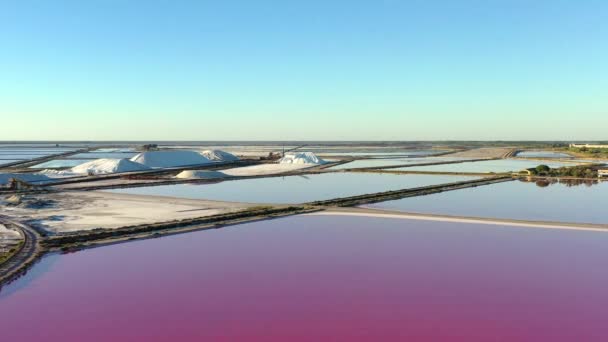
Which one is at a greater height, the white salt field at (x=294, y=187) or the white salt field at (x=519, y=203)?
the white salt field at (x=294, y=187)

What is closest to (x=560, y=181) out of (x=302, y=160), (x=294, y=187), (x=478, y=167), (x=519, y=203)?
(x=478, y=167)

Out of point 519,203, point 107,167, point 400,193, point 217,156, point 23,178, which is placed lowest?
point 519,203

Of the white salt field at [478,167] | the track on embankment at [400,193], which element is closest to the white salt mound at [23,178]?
the track on embankment at [400,193]

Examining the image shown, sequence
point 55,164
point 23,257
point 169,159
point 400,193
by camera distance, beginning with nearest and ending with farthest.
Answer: point 23,257 → point 400,193 → point 169,159 → point 55,164

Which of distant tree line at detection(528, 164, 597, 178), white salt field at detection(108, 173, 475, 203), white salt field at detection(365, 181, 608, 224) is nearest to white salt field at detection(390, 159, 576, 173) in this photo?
distant tree line at detection(528, 164, 597, 178)

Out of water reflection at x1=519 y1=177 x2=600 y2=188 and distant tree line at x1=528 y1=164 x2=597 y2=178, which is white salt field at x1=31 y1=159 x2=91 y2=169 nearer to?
water reflection at x1=519 y1=177 x2=600 y2=188

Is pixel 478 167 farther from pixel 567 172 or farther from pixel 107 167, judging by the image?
pixel 107 167

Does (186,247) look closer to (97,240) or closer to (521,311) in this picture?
(97,240)

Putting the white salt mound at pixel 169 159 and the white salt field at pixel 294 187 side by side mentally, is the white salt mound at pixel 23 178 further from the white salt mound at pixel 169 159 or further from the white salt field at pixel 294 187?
the white salt mound at pixel 169 159
